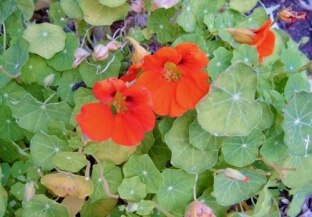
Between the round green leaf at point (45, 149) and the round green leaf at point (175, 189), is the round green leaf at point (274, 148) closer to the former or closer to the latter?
the round green leaf at point (175, 189)

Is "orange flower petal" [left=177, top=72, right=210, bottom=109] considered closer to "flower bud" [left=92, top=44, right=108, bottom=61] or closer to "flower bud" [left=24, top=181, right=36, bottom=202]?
"flower bud" [left=92, top=44, right=108, bottom=61]

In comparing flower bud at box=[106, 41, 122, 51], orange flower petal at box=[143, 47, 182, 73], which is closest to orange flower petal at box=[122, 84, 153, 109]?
orange flower petal at box=[143, 47, 182, 73]

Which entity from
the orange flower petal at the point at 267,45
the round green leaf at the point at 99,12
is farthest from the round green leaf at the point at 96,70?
the orange flower petal at the point at 267,45

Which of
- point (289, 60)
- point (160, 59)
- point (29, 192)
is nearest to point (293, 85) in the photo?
point (289, 60)

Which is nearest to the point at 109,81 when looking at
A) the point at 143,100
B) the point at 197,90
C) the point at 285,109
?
the point at 143,100

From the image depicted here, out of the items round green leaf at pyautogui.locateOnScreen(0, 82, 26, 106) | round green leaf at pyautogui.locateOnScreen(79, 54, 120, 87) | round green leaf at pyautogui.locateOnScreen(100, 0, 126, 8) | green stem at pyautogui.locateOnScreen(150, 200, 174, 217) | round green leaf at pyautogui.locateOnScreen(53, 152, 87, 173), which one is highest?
round green leaf at pyautogui.locateOnScreen(100, 0, 126, 8)

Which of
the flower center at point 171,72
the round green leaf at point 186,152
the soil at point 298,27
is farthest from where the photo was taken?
the soil at point 298,27

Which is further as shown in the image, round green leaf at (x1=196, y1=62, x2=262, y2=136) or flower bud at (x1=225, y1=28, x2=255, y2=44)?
flower bud at (x1=225, y1=28, x2=255, y2=44)
